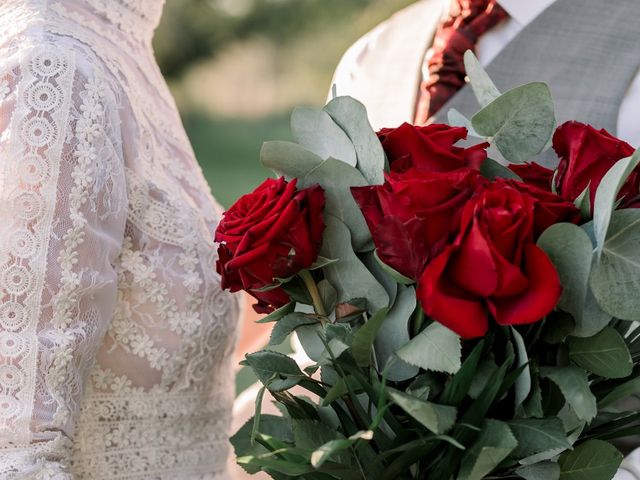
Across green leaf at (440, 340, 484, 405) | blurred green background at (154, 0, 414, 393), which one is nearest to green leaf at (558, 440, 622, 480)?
green leaf at (440, 340, 484, 405)

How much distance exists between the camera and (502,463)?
A: 25.6 inches

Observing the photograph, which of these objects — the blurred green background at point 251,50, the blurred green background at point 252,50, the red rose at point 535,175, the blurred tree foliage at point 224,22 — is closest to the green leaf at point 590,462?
the red rose at point 535,175

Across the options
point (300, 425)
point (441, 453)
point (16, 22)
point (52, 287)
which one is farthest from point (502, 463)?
point (16, 22)

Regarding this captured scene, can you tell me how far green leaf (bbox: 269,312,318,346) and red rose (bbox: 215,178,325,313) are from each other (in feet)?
0.11

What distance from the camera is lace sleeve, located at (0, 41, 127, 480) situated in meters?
0.86

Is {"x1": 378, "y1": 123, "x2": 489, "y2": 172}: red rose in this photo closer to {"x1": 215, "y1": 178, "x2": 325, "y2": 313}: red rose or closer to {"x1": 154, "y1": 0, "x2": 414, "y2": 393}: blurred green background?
{"x1": 215, "y1": 178, "x2": 325, "y2": 313}: red rose

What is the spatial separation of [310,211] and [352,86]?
0.63 meters

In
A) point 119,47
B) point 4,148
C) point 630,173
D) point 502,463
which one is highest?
point 119,47

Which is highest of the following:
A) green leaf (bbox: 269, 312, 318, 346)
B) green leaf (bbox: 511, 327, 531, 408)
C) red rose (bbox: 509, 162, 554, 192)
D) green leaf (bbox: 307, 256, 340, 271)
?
red rose (bbox: 509, 162, 554, 192)

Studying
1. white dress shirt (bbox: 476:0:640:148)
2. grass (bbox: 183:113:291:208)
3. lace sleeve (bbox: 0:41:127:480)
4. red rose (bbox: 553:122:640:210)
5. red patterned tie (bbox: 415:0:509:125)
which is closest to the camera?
red rose (bbox: 553:122:640:210)

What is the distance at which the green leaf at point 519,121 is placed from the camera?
705mm

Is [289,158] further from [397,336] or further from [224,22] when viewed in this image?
[224,22]

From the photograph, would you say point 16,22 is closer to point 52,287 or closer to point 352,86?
point 52,287

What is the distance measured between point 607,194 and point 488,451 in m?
0.20
